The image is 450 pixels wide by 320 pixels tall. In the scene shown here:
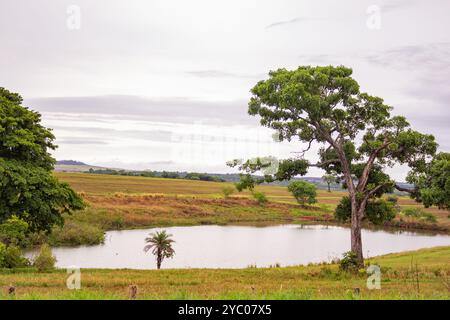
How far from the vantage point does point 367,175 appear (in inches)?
1305

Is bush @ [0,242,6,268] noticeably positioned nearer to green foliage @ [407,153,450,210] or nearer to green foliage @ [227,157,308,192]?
green foliage @ [227,157,308,192]

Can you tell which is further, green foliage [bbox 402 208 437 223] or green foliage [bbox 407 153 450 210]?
green foliage [bbox 402 208 437 223]

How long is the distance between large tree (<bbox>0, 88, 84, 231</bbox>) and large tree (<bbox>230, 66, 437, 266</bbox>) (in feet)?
40.5

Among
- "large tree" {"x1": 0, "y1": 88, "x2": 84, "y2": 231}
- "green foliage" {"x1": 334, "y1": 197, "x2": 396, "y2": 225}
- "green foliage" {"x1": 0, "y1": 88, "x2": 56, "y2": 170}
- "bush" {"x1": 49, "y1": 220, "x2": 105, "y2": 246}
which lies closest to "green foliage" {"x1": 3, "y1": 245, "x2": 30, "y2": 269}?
"large tree" {"x1": 0, "y1": 88, "x2": 84, "y2": 231}

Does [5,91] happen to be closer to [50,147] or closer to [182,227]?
[50,147]

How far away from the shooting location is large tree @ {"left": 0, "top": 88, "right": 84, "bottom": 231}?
94.1 feet

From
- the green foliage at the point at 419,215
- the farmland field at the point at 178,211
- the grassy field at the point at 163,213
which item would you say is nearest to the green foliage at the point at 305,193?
the farmland field at the point at 178,211

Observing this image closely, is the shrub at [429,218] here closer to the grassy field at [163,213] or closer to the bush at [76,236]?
the grassy field at [163,213]

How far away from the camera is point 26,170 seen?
2934 centimetres

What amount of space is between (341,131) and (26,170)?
808 inches

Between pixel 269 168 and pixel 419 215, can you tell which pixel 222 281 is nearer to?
pixel 269 168

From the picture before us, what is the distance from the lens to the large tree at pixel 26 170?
28.7 m
